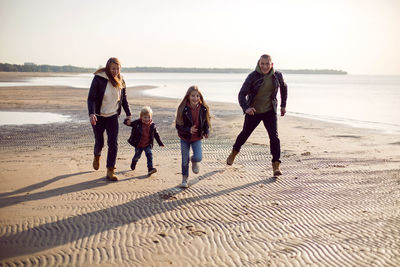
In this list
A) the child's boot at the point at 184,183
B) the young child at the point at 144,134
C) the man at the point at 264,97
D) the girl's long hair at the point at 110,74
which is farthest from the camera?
the young child at the point at 144,134

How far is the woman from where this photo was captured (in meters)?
6.17

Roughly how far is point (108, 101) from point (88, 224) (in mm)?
2503

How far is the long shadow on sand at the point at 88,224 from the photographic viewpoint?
3857mm

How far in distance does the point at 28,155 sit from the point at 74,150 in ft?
3.47

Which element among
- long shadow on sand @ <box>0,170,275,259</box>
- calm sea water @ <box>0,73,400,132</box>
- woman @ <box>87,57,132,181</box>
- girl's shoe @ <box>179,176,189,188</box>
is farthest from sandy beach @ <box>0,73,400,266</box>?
calm sea water @ <box>0,73,400,132</box>

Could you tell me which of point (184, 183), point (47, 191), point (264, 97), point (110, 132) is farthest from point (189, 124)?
point (47, 191)

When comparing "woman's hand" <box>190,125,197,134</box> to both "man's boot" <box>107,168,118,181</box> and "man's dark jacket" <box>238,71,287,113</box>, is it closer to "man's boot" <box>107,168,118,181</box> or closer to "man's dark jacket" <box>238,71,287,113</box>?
"man's dark jacket" <box>238,71,287,113</box>

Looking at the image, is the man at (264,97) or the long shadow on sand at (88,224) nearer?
the long shadow on sand at (88,224)

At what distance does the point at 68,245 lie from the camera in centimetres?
386

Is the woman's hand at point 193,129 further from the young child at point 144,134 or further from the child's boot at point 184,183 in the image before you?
the young child at point 144,134

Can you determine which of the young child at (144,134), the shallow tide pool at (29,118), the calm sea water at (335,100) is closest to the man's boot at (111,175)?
the young child at (144,134)

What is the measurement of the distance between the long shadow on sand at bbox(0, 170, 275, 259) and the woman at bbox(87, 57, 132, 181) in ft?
4.28

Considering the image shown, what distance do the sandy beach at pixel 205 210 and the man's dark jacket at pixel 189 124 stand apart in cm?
88

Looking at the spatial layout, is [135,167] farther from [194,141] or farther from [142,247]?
[142,247]
